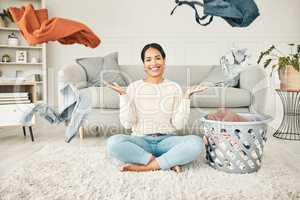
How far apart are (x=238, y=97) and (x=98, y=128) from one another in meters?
1.20

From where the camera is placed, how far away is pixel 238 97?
2.31m

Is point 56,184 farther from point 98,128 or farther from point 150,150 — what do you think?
point 98,128

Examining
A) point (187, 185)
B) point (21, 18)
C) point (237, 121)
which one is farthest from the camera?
point (21, 18)

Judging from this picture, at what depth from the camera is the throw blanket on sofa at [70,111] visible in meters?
2.12

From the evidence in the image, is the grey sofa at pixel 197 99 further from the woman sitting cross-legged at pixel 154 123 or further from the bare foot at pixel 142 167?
the bare foot at pixel 142 167

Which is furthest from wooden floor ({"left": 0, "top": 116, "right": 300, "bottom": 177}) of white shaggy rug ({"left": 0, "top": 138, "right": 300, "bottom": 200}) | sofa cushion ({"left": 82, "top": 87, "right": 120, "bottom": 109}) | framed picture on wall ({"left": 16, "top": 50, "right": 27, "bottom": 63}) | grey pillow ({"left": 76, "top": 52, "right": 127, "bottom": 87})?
framed picture on wall ({"left": 16, "top": 50, "right": 27, "bottom": 63})

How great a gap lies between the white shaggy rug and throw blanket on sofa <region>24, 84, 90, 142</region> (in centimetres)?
51

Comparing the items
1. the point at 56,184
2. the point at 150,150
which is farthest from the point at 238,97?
the point at 56,184

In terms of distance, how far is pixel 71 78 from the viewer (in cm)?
236

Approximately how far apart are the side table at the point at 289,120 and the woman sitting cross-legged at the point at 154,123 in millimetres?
1254

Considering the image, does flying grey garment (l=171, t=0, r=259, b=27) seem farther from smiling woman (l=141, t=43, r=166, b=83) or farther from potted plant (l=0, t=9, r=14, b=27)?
potted plant (l=0, t=9, r=14, b=27)

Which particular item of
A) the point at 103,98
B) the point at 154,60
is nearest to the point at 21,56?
Answer: the point at 103,98

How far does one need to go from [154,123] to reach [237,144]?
44 cm

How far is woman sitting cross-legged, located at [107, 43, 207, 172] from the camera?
143cm
